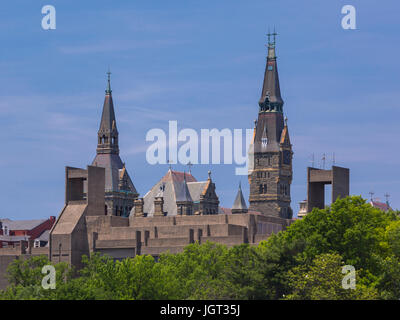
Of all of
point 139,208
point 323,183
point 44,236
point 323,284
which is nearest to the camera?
point 323,284

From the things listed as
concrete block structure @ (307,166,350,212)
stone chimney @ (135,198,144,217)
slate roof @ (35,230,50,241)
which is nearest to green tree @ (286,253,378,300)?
concrete block structure @ (307,166,350,212)

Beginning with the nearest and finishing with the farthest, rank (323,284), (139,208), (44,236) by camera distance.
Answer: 1. (323,284)
2. (139,208)
3. (44,236)

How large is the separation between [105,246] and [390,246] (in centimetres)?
5052

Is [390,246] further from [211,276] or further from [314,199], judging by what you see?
[314,199]

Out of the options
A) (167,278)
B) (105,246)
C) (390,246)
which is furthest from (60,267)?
(390,246)

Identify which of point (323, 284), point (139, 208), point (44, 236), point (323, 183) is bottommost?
point (44, 236)

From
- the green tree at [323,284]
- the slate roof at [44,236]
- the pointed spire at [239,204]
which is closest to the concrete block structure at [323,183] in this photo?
the green tree at [323,284]

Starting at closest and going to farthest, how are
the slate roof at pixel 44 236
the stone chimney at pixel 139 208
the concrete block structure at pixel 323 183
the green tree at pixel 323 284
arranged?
the green tree at pixel 323 284
the concrete block structure at pixel 323 183
the stone chimney at pixel 139 208
the slate roof at pixel 44 236

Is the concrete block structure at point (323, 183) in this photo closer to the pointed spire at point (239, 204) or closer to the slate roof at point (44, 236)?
the pointed spire at point (239, 204)

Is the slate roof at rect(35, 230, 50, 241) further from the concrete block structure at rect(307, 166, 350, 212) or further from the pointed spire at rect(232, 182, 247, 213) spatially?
the concrete block structure at rect(307, 166, 350, 212)

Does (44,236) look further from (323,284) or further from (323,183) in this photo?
(323,284)

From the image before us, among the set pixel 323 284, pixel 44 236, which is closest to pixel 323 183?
pixel 323 284

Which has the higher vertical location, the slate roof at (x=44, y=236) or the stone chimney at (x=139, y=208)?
the stone chimney at (x=139, y=208)

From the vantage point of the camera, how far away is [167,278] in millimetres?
87438
